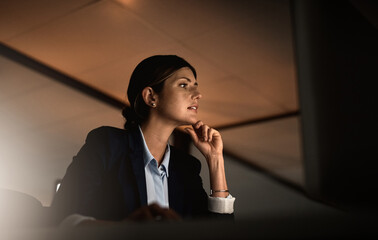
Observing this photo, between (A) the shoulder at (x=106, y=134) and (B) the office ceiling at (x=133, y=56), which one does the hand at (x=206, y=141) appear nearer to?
(A) the shoulder at (x=106, y=134)

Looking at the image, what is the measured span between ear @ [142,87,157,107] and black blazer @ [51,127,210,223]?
0.39ft

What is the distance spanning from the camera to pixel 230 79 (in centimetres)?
312

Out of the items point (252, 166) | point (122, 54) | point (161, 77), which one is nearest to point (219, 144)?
point (161, 77)

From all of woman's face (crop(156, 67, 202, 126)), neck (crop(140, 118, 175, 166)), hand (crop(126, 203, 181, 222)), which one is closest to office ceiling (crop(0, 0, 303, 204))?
woman's face (crop(156, 67, 202, 126))

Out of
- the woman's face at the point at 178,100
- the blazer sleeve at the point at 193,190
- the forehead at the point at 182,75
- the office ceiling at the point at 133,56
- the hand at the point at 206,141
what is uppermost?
the office ceiling at the point at 133,56

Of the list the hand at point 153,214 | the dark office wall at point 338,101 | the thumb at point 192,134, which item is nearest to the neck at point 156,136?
the thumb at point 192,134

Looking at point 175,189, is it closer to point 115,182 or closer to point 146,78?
point 115,182

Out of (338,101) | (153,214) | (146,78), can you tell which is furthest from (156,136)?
(153,214)

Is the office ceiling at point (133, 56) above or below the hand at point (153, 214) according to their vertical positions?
above

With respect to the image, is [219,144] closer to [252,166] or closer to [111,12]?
[111,12]

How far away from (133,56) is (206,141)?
1.67 m

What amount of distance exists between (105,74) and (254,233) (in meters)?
3.00

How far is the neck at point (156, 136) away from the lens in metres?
1.19

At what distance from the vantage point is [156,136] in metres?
1.22
